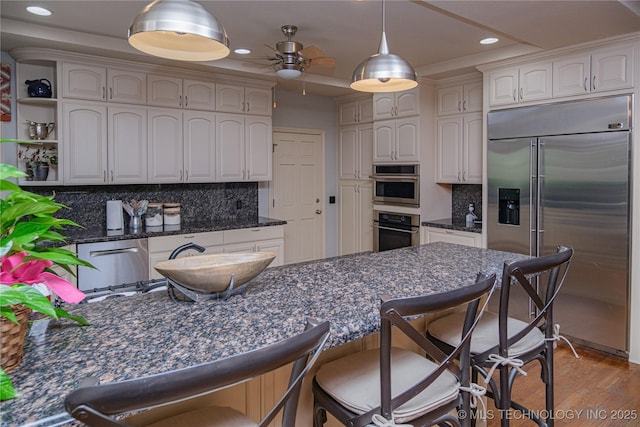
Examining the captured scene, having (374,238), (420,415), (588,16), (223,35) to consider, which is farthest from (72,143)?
(588,16)

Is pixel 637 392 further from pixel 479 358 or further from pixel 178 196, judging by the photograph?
pixel 178 196

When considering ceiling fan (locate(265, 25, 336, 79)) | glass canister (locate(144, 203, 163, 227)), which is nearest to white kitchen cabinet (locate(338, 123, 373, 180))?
ceiling fan (locate(265, 25, 336, 79))

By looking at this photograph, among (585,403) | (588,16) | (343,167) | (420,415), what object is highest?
(588,16)

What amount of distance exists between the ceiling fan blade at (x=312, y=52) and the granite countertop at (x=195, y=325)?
5.52ft

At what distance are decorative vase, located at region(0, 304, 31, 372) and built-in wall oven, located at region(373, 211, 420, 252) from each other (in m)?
4.05

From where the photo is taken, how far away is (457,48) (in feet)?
12.7

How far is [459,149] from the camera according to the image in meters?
4.55

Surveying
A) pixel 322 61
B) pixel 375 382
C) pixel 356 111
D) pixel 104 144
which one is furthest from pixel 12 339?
pixel 356 111

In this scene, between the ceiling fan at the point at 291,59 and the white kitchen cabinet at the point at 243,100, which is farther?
the white kitchen cabinet at the point at 243,100

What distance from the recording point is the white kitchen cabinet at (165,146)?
13.5 feet

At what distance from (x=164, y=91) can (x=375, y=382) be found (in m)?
3.71

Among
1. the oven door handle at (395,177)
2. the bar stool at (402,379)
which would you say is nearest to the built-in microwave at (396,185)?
the oven door handle at (395,177)

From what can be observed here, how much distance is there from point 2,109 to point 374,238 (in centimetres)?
394

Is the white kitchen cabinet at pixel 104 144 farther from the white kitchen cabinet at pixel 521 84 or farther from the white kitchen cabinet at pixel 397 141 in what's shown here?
the white kitchen cabinet at pixel 521 84
